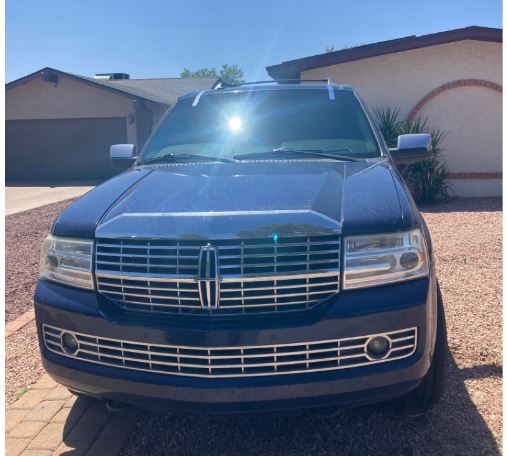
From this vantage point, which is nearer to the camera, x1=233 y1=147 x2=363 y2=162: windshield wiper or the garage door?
x1=233 y1=147 x2=363 y2=162: windshield wiper

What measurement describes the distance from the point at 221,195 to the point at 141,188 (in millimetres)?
555

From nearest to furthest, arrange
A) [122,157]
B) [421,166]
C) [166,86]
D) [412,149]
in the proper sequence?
1. [412,149]
2. [122,157]
3. [421,166]
4. [166,86]

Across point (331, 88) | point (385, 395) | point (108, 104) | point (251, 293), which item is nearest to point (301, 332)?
point (251, 293)

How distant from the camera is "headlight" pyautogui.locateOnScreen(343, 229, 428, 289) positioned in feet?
7.61

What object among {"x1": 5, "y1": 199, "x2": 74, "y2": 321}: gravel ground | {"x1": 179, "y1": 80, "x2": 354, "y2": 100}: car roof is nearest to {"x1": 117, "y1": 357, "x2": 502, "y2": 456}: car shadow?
{"x1": 179, "y1": 80, "x2": 354, "y2": 100}: car roof

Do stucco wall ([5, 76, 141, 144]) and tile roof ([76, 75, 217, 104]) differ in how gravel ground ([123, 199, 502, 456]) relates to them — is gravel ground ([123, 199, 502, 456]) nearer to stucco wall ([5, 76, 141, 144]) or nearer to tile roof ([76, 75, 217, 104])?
stucco wall ([5, 76, 141, 144])

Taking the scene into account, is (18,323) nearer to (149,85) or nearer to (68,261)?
(68,261)

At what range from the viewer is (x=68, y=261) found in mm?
2596

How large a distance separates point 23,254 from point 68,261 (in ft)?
17.4

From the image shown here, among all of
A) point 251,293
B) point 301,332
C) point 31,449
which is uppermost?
point 251,293

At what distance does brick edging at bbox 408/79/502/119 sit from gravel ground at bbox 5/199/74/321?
25.9 ft

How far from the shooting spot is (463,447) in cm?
269

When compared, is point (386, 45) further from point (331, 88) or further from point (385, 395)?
point (385, 395)

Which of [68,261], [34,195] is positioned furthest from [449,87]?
[34,195]
